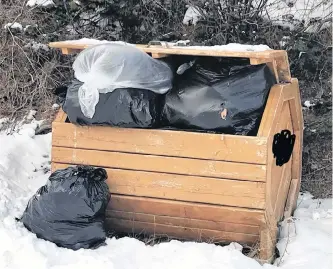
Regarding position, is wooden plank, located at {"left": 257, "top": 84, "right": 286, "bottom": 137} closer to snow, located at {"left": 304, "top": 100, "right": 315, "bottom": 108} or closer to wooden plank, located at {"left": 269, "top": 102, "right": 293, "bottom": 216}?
wooden plank, located at {"left": 269, "top": 102, "right": 293, "bottom": 216}

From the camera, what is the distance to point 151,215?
122 inches

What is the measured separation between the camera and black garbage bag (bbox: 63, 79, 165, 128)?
2.94 meters

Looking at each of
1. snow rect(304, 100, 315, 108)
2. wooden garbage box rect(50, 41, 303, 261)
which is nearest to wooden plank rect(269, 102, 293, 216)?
wooden garbage box rect(50, 41, 303, 261)

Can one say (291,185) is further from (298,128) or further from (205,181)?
(205,181)

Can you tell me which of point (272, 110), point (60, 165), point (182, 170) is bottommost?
point (60, 165)

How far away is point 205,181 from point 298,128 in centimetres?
97

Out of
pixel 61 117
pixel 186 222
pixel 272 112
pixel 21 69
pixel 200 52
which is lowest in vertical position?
pixel 21 69

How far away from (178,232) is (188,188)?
305mm

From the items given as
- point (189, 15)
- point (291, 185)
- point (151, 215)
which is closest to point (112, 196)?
point (151, 215)

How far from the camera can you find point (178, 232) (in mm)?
3111

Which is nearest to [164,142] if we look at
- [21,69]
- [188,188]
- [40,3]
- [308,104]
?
[188,188]

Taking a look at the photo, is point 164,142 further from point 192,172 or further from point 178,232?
point 178,232

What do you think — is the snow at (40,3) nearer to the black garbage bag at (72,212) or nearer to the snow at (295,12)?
the snow at (295,12)

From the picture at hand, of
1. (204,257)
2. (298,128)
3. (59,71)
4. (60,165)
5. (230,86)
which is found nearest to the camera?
(204,257)
